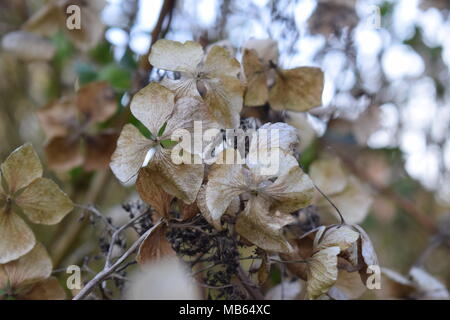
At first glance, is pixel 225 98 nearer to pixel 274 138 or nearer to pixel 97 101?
pixel 274 138

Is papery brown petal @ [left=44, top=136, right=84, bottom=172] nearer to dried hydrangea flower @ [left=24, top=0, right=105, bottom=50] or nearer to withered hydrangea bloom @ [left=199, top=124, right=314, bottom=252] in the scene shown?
dried hydrangea flower @ [left=24, top=0, right=105, bottom=50]

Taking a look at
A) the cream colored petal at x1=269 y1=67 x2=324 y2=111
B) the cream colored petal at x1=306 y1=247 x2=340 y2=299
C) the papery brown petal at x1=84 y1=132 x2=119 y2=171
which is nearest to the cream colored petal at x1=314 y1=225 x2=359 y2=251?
the cream colored petal at x1=306 y1=247 x2=340 y2=299

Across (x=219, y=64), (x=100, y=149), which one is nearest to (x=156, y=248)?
(x=219, y=64)

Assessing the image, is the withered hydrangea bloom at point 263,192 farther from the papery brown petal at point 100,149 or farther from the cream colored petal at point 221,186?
the papery brown petal at point 100,149

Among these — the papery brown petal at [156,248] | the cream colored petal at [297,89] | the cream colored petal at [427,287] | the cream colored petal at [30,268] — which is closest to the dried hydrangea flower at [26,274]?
the cream colored petal at [30,268]

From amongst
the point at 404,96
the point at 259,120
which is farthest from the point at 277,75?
the point at 404,96

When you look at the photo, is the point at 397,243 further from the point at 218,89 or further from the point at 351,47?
the point at 218,89
